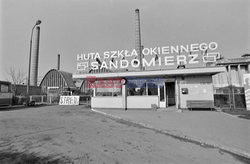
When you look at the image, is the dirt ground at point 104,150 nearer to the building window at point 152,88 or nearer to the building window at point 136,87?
the building window at point 152,88

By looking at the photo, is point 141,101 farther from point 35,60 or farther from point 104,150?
point 35,60

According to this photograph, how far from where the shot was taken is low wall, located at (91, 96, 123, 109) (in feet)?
42.2

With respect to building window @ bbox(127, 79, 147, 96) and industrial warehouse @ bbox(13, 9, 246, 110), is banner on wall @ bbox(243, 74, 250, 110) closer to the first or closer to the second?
industrial warehouse @ bbox(13, 9, 246, 110)

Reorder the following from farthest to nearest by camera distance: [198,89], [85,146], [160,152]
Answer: [198,89] < [85,146] < [160,152]

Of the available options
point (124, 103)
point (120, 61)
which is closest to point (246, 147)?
point (124, 103)

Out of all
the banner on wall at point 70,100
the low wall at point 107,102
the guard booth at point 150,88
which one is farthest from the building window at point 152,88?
the banner on wall at point 70,100

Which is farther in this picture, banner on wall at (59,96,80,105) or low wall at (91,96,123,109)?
banner on wall at (59,96,80,105)

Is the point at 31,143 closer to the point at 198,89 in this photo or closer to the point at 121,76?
the point at 121,76

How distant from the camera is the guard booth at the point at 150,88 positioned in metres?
11.3

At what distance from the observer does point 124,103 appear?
488 inches

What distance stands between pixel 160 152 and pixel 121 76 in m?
9.18

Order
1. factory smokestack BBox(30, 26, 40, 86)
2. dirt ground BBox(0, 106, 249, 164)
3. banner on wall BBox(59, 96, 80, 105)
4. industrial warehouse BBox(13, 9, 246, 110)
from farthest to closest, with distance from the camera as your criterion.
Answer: factory smokestack BBox(30, 26, 40, 86)
banner on wall BBox(59, 96, 80, 105)
industrial warehouse BBox(13, 9, 246, 110)
dirt ground BBox(0, 106, 249, 164)

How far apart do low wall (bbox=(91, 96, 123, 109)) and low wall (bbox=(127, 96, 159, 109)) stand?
3.61 feet

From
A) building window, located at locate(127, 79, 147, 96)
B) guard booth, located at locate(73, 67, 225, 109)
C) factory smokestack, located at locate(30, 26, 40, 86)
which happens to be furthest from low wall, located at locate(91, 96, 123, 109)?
factory smokestack, located at locate(30, 26, 40, 86)
